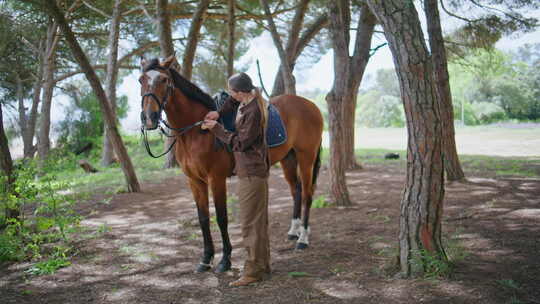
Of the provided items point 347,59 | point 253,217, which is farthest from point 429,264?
point 347,59

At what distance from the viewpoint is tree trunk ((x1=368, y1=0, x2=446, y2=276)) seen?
3.18 meters

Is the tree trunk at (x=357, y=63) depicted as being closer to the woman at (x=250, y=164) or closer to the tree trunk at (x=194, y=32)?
the tree trunk at (x=194, y=32)

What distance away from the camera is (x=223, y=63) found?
1872 cm

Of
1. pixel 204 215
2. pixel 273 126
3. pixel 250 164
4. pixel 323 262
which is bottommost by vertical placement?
pixel 323 262

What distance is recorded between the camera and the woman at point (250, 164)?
338 cm

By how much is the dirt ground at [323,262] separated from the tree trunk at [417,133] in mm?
318

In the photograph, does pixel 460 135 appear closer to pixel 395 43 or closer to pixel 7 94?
pixel 395 43

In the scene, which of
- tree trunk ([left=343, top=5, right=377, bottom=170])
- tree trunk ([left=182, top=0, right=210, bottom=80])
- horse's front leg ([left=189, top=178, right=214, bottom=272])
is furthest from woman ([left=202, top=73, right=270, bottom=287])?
tree trunk ([left=182, top=0, right=210, bottom=80])

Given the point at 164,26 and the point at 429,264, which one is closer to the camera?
the point at 429,264

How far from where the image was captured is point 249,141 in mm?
3365

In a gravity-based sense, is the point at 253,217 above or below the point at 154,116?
below

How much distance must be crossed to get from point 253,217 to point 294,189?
181 cm

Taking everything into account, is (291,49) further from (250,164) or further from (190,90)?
(250,164)

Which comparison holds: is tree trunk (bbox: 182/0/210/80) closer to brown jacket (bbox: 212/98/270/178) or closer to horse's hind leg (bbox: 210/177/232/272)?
horse's hind leg (bbox: 210/177/232/272)
